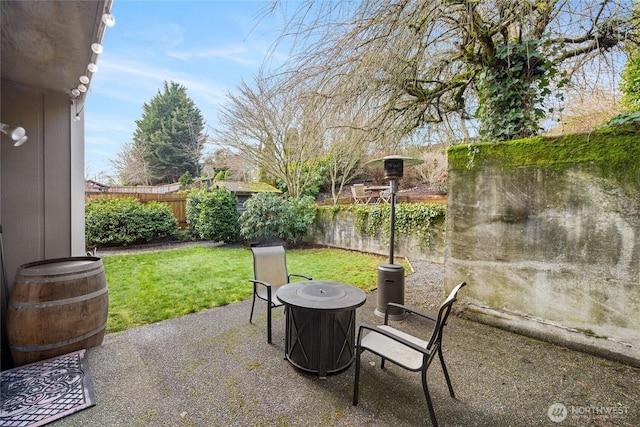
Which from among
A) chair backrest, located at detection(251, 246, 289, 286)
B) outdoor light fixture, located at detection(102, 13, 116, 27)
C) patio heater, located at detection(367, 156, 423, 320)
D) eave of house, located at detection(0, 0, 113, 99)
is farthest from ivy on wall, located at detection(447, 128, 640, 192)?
eave of house, located at detection(0, 0, 113, 99)

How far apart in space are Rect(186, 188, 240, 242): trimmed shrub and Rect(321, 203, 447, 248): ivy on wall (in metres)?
3.66

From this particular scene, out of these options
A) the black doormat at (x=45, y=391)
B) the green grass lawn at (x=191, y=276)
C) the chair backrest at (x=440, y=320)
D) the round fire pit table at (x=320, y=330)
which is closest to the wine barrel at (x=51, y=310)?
the black doormat at (x=45, y=391)

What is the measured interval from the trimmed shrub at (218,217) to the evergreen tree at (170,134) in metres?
14.2

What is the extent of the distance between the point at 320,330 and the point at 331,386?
0.41m

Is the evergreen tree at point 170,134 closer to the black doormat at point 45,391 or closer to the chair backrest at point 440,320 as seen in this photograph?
the black doormat at point 45,391

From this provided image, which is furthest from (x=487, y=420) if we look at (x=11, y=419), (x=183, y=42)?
(x=183, y=42)

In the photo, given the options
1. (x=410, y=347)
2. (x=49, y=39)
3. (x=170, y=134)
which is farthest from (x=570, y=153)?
(x=170, y=134)

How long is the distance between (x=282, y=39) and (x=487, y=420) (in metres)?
3.47

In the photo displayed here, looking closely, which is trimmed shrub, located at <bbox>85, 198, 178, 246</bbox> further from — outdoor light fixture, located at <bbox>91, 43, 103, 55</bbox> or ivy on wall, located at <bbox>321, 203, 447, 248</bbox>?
outdoor light fixture, located at <bbox>91, 43, 103, 55</bbox>

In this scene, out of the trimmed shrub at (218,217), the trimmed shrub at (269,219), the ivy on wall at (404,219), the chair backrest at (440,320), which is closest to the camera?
the chair backrest at (440,320)

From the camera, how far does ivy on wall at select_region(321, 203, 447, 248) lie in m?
6.36

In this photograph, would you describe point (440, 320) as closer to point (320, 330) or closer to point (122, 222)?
point (320, 330)

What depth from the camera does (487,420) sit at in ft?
5.68

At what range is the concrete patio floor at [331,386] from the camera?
5.73ft
